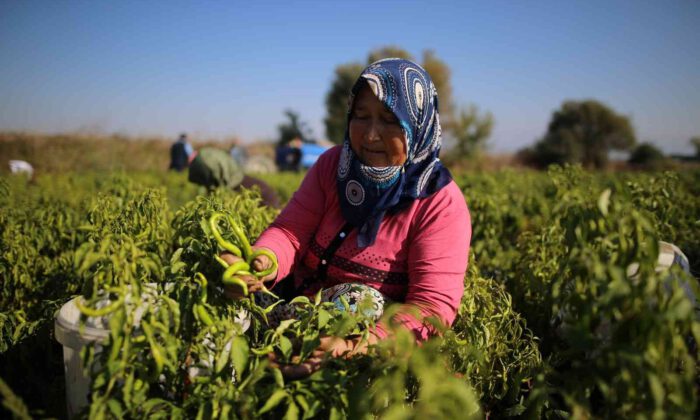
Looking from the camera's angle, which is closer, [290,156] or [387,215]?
[387,215]

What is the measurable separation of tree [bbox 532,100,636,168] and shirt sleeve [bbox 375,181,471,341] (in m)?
34.7

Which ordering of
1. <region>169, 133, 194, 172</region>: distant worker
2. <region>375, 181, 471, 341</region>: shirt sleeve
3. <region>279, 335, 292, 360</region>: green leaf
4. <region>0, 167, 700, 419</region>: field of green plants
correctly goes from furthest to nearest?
<region>169, 133, 194, 172</region>: distant worker
<region>375, 181, 471, 341</region>: shirt sleeve
<region>279, 335, 292, 360</region>: green leaf
<region>0, 167, 700, 419</region>: field of green plants

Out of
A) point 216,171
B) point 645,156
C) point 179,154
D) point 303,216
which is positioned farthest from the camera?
point 645,156

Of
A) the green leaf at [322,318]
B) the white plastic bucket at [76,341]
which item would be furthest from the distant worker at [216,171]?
the green leaf at [322,318]

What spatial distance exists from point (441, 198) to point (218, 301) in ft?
3.09

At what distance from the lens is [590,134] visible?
33812 millimetres

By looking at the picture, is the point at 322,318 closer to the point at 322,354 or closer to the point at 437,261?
the point at 322,354

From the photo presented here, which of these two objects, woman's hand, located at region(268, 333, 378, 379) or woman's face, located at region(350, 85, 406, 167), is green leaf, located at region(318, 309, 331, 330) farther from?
woman's face, located at region(350, 85, 406, 167)

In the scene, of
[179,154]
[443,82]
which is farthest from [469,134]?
[179,154]

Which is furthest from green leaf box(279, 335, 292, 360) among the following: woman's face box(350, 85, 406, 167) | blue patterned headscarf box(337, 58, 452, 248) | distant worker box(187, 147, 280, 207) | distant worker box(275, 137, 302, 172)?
distant worker box(275, 137, 302, 172)

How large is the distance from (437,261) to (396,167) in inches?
16.5

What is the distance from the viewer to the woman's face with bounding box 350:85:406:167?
174 cm

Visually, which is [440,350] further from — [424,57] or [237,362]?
[424,57]

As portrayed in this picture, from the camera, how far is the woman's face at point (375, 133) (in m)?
1.74
